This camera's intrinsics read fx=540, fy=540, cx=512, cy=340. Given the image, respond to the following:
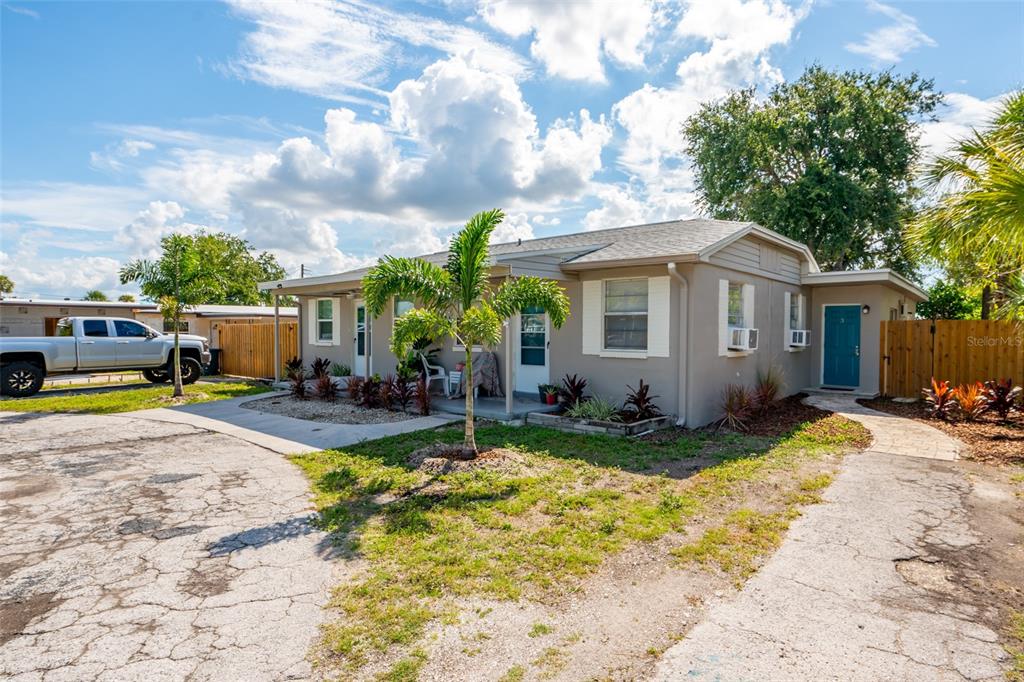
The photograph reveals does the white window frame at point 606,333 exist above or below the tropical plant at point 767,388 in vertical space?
above

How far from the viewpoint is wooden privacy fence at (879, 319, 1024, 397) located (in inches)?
414

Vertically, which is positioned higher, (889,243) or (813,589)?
(889,243)

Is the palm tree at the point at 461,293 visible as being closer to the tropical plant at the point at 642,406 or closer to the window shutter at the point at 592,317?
the tropical plant at the point at 642,406

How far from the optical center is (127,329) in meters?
14.0

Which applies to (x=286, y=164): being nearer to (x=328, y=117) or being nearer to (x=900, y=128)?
(x=328, y=117)

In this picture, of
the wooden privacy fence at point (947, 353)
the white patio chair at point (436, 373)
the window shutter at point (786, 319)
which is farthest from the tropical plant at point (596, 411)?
the wooden privacy fence at point (947, 353)

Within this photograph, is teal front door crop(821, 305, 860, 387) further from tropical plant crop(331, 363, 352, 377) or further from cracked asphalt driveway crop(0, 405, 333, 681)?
cracked asphalt driveway crop(0, 405, 333, 681)

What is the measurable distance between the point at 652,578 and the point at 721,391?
20.4 feet

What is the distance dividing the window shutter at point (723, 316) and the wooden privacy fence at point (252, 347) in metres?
12.0

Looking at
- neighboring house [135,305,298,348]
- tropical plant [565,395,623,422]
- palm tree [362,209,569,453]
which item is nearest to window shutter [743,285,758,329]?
tropical plant [565,395,623,422]

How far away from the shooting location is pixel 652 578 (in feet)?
11.7

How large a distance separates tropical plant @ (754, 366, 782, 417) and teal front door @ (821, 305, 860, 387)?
2.78 m

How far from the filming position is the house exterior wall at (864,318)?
12.1 m

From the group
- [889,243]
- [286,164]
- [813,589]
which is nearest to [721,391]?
[813,589]
